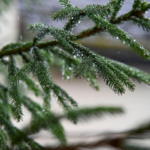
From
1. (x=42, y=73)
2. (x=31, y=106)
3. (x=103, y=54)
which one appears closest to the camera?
(x=42, y=73)

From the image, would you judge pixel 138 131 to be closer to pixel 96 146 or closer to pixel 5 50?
pixel 96 146

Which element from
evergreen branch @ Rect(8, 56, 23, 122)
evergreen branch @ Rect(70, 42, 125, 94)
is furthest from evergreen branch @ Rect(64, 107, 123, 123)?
evergreen branch @ Rect(8, 56, 23, 122)

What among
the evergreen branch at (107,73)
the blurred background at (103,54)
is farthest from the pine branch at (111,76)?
the blurred background at (103,54)

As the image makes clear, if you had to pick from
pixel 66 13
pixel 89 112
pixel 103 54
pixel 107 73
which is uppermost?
pixel 103 54

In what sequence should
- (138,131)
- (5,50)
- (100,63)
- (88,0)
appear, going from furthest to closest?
(88,0) → (5,50) → (100,63) → (138,131)

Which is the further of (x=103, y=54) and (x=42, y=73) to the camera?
(x=103, y=54)

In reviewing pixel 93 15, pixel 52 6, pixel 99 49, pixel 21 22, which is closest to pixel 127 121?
pixel 99 49

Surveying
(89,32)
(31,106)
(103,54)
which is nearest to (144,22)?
(89,32)

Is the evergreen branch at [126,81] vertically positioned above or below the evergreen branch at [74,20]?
below

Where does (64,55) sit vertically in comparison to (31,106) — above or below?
above

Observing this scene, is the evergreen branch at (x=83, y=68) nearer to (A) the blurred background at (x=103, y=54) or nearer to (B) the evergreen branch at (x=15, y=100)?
(B) the evergreen branch at (x=15, y=100)

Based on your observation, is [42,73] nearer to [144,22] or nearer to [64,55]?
[64,55]
